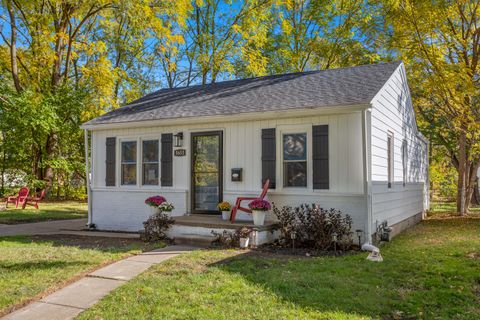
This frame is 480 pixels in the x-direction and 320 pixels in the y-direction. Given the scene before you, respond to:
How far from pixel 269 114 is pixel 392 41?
30.4 ft

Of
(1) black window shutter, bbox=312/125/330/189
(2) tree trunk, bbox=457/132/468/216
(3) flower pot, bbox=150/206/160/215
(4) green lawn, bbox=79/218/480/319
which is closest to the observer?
(4) green lawn, bbox=79/218/480/319

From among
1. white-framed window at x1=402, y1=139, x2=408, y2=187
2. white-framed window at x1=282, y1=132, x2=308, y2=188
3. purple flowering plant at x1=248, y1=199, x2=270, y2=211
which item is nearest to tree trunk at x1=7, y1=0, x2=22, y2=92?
white-framed window at x1=282, y1=132, x2=308, y2=188

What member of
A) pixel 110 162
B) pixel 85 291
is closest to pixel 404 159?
pixel 110 162

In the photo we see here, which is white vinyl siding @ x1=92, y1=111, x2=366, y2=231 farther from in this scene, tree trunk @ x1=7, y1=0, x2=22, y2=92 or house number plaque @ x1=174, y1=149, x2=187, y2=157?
tree trunk @ x1=7, y1=0, x2=22, y2=92

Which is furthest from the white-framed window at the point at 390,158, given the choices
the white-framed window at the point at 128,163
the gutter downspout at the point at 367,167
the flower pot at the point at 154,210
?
the white-framed window at the point at 128,163

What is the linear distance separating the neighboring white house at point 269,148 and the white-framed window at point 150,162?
0.02 m

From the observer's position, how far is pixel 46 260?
6172 millimetres

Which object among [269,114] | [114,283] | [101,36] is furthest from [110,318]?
[101,36]

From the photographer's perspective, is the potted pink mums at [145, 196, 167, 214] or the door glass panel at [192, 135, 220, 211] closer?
the potted pink mums at [145, 196, 167, 214]

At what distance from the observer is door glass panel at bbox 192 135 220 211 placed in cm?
893

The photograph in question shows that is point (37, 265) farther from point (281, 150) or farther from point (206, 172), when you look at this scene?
point (281, 150)

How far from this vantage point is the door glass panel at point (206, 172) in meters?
8.93

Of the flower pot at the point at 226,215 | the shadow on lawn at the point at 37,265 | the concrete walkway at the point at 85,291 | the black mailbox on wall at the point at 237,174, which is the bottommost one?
the concrete walkway at the point at 85,291

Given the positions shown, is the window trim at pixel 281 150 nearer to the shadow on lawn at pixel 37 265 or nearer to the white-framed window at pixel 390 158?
the white-framed window at pixel 390 158
